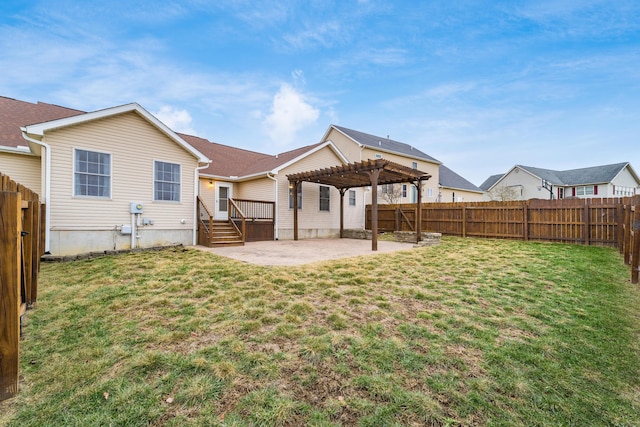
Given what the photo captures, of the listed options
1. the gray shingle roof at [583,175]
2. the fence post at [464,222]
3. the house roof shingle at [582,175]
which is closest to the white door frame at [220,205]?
the fence post at [464,222]

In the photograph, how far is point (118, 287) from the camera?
15.8 feet

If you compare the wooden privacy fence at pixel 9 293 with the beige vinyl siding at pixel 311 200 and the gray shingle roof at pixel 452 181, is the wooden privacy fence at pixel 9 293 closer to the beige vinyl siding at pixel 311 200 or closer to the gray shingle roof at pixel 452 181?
the beige vinyl siding at pixel 311 200

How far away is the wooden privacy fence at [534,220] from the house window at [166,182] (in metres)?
11.5

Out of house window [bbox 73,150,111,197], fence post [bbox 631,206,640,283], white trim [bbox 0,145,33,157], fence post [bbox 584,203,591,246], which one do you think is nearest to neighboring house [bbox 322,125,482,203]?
fence post [bbox 584,203,591,246]

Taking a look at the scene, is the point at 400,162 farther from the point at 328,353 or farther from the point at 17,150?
the point at 328,353

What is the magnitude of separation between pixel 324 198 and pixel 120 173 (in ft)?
29.3

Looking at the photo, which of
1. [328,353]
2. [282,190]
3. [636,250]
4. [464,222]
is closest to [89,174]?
[282,190]

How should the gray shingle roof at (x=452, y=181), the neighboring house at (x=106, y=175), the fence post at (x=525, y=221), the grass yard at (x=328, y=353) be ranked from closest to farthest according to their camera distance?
the grass yard at (x=328, y=353)
the neighboring house at (x=106, y=175)
the fence post at (x=525, y=221)
the gray shingle roof at (x=452, y=181)

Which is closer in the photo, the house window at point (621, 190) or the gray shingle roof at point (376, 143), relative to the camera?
the gray shingle roof at point (376, 143)

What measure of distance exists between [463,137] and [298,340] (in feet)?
83.0

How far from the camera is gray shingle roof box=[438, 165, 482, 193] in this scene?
27.5 metres

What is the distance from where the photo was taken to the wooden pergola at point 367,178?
9.93 m

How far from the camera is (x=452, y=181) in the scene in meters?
28.5

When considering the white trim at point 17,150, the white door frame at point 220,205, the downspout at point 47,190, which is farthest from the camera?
the white door frame at point 220,205
